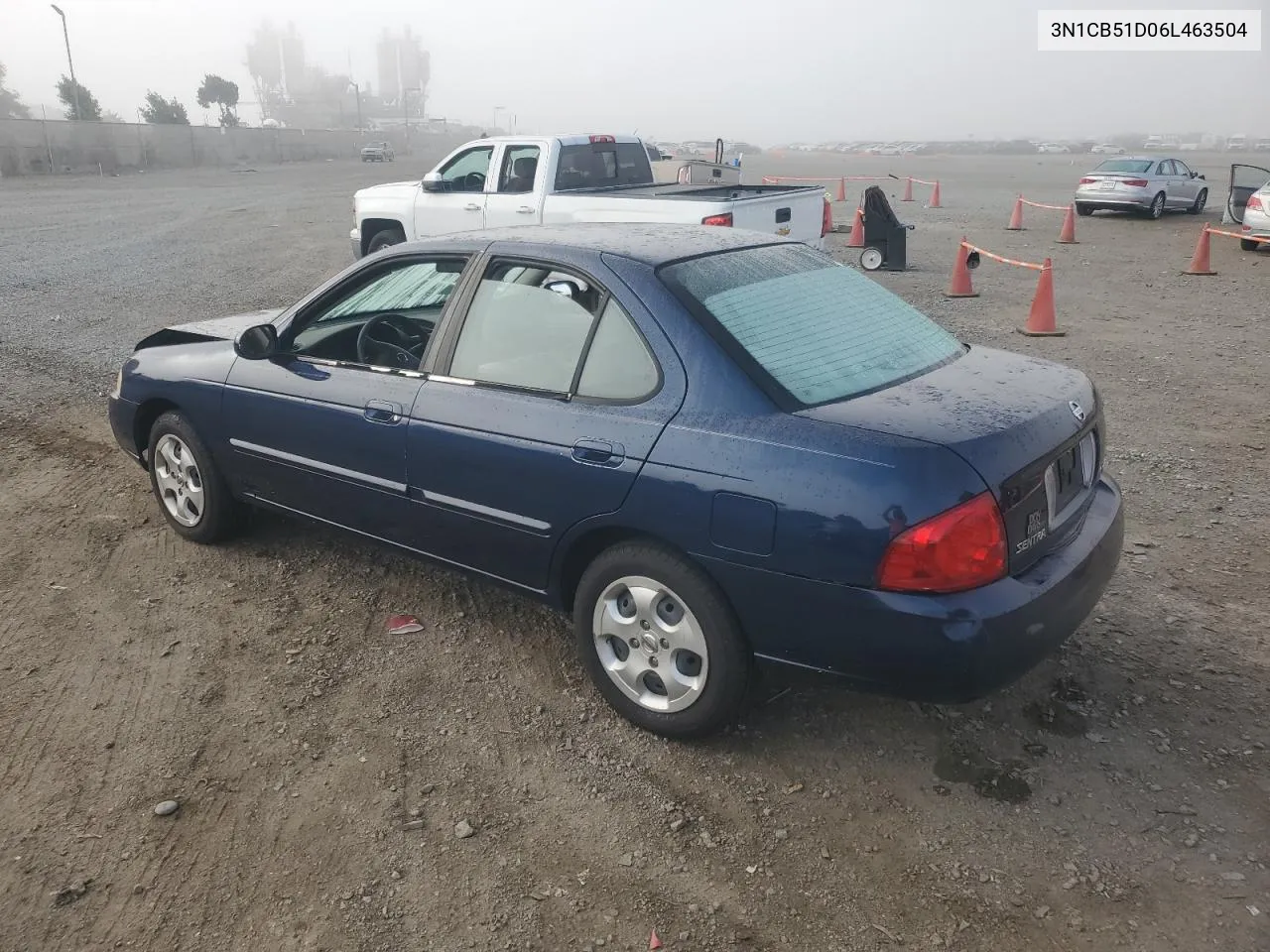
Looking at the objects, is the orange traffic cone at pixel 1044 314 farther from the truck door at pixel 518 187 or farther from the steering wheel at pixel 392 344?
the steering wheel at pixel 392 344

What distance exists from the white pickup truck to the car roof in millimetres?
4658

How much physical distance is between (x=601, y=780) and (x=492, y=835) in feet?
1.35

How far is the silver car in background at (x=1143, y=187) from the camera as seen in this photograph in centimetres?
2195

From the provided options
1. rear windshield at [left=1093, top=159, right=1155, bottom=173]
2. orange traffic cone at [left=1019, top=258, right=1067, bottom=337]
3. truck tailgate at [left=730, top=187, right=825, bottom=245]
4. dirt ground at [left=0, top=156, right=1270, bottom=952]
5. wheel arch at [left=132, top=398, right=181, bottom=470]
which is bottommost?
dirt ground at [left=0, top=156, right=1270, bottom=952]

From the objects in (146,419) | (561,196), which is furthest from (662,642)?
(561,196)

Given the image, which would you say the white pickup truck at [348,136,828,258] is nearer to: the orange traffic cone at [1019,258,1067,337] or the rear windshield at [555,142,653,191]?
the rear windshield at [555,142,653,191]

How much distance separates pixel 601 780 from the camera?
3.18 meters

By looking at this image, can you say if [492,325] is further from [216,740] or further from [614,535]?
[216,740]

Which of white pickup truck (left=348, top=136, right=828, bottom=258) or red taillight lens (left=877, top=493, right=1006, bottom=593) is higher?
white pickup truck (left=348, top=136, right=828, bottom=258)

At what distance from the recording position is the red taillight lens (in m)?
2.71

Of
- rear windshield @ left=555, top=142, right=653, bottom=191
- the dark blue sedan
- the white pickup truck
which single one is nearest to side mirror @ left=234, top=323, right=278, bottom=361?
the dark blue sedan

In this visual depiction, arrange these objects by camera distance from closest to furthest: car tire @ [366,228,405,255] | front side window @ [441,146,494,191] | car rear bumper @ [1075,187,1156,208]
Result: front side window @ [441,146,494,191], car tire @ [366,228,405,255], car rear bumper @ [1075,187,1156,208]

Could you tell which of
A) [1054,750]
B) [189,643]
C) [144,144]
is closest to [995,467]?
[1054,750]

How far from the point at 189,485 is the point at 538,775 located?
2.71 metres
